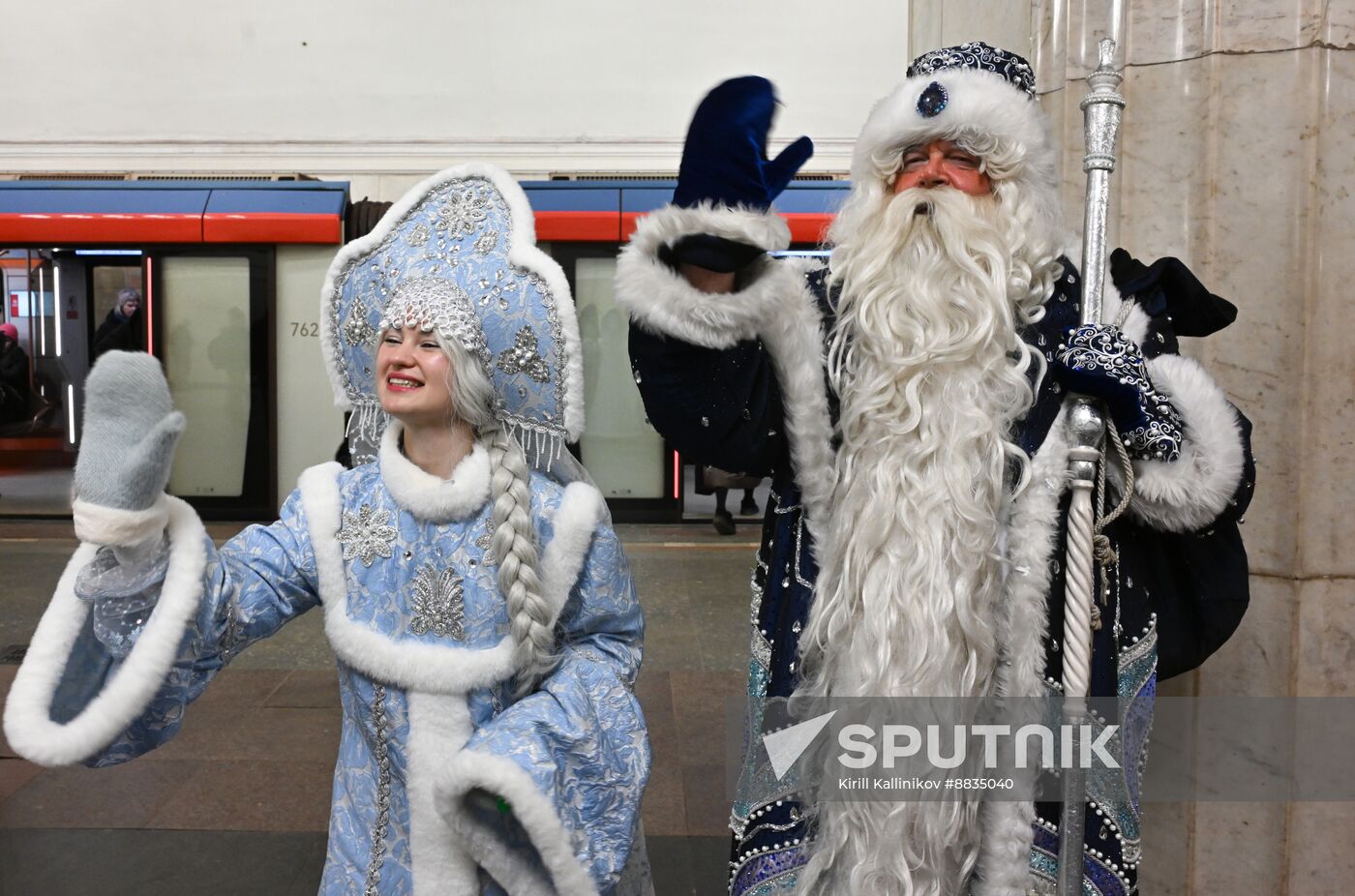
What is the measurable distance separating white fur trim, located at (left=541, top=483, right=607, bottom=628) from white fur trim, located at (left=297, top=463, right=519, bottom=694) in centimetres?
12

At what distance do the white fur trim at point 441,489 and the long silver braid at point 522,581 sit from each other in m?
0.03

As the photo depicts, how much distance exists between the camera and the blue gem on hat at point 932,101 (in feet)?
5.51

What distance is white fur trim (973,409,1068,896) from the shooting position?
1543mm

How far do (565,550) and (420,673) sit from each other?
12.9 inches

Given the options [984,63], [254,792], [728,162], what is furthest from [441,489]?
[254,792]

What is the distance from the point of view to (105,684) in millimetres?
1561

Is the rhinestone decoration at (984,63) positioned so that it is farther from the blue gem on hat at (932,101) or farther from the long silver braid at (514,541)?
the long silver braid at (514,541)

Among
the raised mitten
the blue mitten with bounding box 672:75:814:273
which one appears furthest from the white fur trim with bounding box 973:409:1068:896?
the raised mitten

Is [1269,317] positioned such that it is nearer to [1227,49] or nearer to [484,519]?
[1227,49]

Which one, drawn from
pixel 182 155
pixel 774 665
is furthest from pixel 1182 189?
pixel 182 155

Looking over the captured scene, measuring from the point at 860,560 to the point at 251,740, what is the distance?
3097mm

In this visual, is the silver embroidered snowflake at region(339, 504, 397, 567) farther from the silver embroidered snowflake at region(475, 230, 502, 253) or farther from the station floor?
the station floor

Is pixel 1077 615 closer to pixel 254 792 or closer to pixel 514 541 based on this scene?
pixel 514 541

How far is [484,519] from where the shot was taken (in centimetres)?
179
